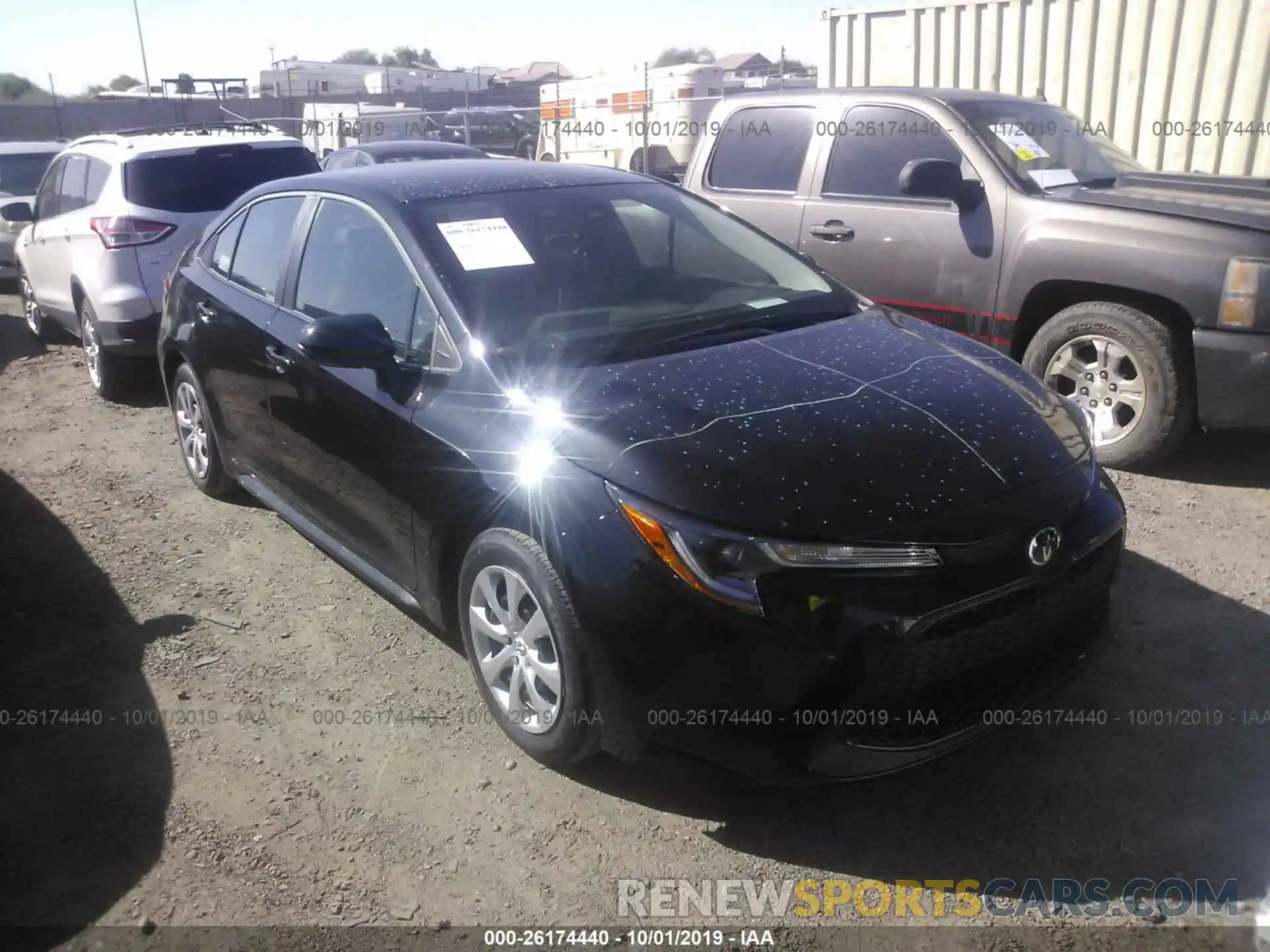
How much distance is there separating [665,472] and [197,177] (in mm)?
5728

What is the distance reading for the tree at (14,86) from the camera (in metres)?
54.5

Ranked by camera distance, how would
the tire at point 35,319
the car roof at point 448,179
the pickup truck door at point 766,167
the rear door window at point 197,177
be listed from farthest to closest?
the tire at point 35,319 < the rear door window at point 197,177 < the pickup truck door at point 766,167 < the car roof at point 448,179

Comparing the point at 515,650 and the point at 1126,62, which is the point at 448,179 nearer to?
the point at 515,650

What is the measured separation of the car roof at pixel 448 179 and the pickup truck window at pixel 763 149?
83.3 inches

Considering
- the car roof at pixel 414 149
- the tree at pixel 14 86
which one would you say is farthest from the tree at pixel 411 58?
the car roof at pixel 414 149

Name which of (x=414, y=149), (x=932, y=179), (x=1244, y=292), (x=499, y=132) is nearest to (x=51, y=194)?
(x=414, y=149)

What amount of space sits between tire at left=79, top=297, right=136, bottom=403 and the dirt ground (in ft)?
10.2

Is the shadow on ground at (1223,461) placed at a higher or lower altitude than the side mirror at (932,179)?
lower

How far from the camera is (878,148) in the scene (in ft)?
19.6

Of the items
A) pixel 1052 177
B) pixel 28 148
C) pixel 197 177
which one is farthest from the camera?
pixel 28 148

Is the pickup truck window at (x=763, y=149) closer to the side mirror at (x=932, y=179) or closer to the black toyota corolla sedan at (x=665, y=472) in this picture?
the side mirror at (x=932, y=179)

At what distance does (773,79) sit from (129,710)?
66.4 ft

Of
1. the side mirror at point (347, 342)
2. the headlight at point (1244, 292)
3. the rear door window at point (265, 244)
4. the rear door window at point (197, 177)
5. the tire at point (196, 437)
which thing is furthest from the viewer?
the rear door window at point (197, 177)

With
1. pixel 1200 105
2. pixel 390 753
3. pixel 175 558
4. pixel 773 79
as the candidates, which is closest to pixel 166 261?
pixel 175 558
